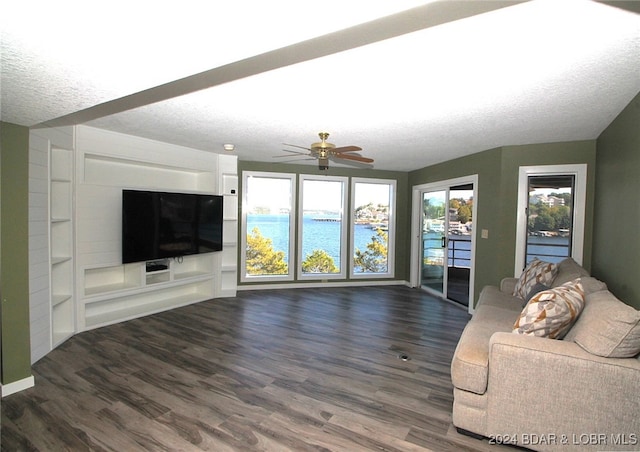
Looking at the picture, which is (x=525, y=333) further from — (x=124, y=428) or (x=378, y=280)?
(x=378, y=280)

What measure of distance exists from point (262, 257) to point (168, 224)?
196 cm

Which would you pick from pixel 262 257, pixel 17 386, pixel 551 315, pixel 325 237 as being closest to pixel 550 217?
pixel 551 315

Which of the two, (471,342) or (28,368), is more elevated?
(471,342)

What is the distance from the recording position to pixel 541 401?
6.05 feet

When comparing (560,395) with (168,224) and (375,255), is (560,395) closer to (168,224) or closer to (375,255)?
(168,224)

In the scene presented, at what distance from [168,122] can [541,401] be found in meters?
3.93

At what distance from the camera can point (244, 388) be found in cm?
253

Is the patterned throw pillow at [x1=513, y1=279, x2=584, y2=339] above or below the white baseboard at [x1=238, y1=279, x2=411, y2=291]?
above

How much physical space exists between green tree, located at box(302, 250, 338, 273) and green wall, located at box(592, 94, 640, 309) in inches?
157

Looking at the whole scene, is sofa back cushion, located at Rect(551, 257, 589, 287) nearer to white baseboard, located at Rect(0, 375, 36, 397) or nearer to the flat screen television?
the flat screen television

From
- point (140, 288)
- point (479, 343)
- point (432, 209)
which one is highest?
point (432, 209)

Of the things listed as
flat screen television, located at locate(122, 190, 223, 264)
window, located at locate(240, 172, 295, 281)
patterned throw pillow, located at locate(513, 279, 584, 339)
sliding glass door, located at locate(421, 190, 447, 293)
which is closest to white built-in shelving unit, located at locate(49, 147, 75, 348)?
flat screen television, located at locate(122, 190, 223, 264)

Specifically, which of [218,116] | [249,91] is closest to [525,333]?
[249,91]

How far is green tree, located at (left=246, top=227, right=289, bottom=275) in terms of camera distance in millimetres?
5762
